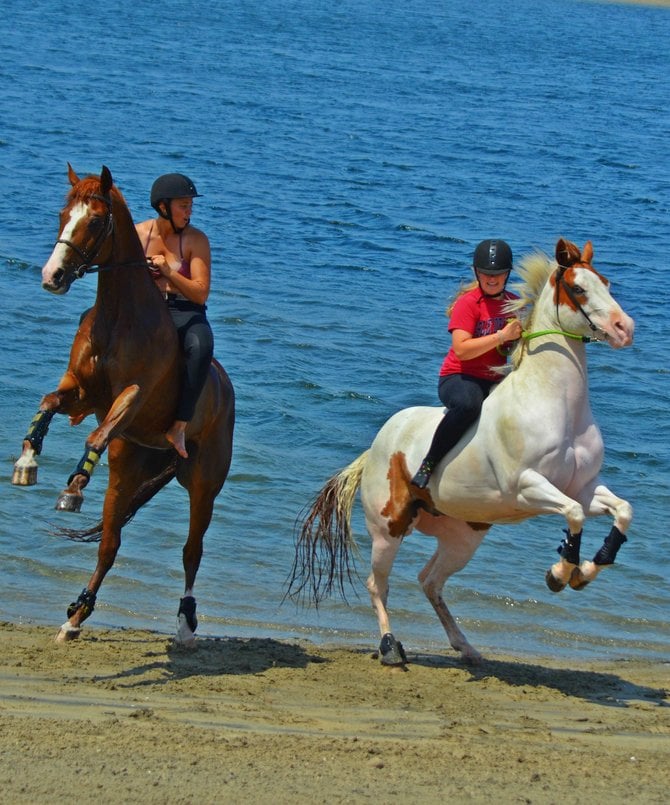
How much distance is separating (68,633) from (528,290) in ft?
11.6

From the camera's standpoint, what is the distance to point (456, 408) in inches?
317

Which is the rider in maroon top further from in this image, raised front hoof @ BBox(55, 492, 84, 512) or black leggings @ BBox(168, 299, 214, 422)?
raised front hoof @ BBox(55, 492, 84, 512)

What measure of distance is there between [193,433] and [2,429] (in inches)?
202

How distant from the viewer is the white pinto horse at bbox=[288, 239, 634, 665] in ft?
25.0

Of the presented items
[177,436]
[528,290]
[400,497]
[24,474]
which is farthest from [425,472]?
[24,474]

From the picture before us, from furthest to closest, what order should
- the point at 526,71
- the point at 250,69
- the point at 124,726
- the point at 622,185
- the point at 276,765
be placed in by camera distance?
the point at 526,71
the point at 250,69
the point at 622,185
the point at 124,726
the point at 276,765

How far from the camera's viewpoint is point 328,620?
32.1 feet

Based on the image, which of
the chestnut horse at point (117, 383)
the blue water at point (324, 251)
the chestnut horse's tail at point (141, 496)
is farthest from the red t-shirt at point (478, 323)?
the blue water at point (324, 251)

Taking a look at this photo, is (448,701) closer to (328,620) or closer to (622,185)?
(328,620)

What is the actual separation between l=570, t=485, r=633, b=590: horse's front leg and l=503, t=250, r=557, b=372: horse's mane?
957mm

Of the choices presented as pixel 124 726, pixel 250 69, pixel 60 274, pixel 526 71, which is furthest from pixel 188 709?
pixel 526 71

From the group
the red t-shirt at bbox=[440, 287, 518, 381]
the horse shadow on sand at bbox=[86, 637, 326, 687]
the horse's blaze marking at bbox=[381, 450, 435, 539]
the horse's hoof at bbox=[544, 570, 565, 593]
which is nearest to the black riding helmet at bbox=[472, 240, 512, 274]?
the red t-shirt at bbox=[440, 287, 518, 381]

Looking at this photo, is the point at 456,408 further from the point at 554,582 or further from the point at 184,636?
the point at 184,636

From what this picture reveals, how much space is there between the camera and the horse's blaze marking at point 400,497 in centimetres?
852
